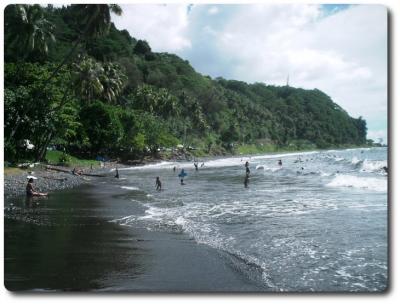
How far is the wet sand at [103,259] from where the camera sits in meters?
6.04

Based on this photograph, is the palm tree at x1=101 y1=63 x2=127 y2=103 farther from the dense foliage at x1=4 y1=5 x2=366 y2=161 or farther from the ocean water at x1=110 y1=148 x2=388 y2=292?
the ocean water at x1=110 y1=148 x2=388 y2=292

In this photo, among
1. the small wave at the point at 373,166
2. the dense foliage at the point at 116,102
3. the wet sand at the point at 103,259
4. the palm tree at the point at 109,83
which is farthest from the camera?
the palm tree at the point at 109,83

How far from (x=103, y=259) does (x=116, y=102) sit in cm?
5856

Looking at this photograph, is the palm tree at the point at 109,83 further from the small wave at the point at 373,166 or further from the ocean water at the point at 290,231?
the small wave at the point at 373,166

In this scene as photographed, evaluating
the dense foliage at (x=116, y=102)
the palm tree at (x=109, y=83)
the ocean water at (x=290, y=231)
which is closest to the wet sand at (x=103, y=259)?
the ocean water at (x=290, y=231)

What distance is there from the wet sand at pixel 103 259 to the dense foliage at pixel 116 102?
471 centimetres

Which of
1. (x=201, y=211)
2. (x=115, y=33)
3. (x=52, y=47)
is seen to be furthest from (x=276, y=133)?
(x=201, y=211)

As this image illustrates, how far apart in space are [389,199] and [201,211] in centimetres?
861

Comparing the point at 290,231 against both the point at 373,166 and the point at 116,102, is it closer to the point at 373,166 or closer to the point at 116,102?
the point at 373,166

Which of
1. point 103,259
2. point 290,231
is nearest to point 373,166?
point 290,231

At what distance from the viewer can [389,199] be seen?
6.34 m

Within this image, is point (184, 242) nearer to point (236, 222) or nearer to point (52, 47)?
point (236, 222)

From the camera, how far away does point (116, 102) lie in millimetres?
63844

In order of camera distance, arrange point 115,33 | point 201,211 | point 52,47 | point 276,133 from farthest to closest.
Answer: point 276,133
point 115,33
point 52,47
point 201,211
